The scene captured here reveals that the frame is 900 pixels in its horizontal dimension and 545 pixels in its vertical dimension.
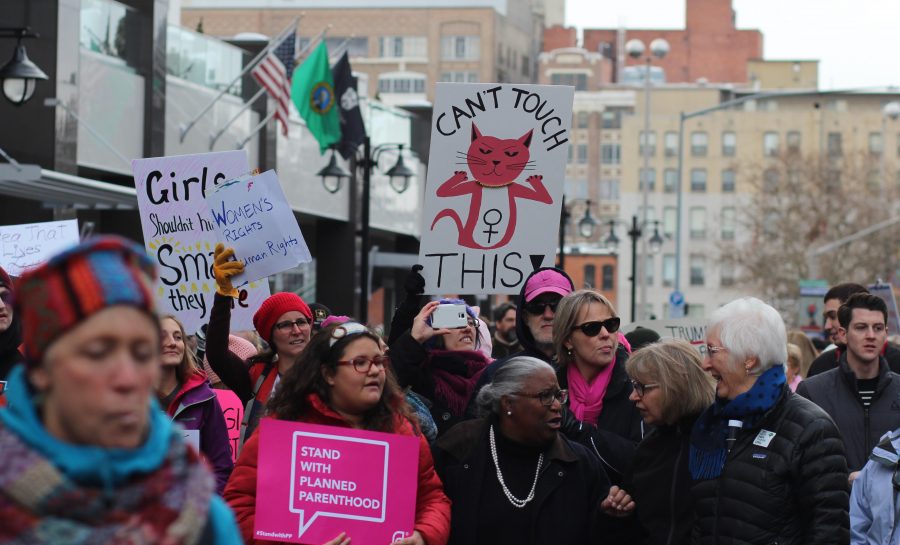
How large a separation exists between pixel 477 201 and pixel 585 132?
390 ft

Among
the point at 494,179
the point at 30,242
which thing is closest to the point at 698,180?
the point at 30,242

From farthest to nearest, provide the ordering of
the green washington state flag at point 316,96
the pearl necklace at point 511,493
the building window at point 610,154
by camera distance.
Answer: the building window at point 610,154, the green washington state flag at point 316,96, the pearl necklace at point 511,493

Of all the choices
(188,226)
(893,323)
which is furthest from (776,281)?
(188,226)

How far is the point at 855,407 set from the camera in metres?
8.30

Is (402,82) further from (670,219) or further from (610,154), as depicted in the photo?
(670,219)

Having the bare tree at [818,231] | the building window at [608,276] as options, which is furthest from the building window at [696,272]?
the bare tree at [818,231]

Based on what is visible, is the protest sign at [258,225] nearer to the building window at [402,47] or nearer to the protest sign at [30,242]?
the protest sign at [30,242]

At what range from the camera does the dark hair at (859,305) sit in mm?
8586

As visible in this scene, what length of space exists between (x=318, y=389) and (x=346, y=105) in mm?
23462

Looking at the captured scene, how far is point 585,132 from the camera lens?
127 meters

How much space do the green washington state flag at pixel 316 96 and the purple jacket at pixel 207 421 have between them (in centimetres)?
2138

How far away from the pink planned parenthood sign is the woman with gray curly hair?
0.38 m

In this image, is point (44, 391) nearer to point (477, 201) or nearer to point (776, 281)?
point (477, 201)

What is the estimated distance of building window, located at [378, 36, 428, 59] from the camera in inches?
4756
